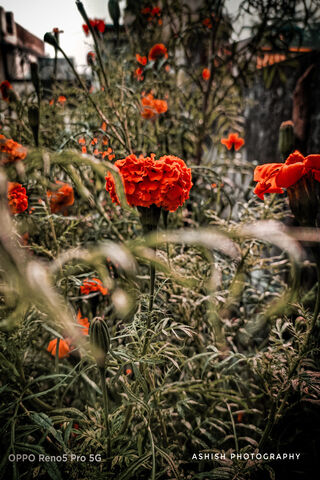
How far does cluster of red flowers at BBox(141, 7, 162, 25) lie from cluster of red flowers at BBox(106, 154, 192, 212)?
1.22m

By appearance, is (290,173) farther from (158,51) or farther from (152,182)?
(158,51)

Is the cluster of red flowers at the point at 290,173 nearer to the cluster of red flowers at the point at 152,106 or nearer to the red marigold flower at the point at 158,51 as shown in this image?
the cluster of red flowers at the point at 152,106

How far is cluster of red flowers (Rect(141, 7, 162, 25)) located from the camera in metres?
1.30

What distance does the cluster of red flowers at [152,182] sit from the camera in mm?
419

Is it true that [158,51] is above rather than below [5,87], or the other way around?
above

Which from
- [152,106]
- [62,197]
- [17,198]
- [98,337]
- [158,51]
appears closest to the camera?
[98,337]

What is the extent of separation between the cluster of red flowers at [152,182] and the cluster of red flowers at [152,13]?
1225 millimetres

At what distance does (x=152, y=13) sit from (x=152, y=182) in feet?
4.30

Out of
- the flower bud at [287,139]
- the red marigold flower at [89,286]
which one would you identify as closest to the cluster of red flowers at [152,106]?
the flower bud at [287,139]

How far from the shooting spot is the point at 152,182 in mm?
419

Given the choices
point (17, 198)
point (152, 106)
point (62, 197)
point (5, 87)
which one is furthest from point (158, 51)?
point (17, 198)

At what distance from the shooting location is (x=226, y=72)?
1280 mm

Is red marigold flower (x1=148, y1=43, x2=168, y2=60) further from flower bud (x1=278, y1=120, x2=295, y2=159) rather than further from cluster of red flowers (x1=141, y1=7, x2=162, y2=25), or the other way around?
flower bud (x1=278, y1=120, x2=295, y2=159)

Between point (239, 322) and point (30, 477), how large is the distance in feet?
1.70
